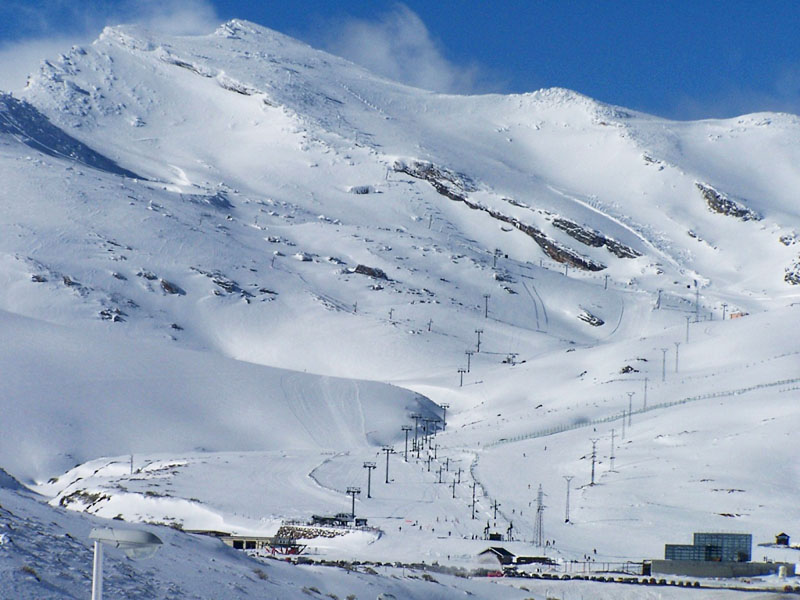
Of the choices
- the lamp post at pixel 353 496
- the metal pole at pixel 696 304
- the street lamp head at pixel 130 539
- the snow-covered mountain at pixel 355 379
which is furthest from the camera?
the metal pole at pixel 696 304

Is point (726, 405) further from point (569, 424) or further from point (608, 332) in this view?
point (608, 332)

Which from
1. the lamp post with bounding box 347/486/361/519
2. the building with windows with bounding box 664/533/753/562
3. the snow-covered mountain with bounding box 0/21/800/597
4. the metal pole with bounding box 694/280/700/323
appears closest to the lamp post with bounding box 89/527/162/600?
the snow-covered mountain with bounding box 0/21/800/597

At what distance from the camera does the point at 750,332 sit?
127 meters

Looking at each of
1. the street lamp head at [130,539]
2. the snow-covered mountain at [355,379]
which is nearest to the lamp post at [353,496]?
the snow-covered mountain at [355,379]

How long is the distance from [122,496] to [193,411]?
124 ft

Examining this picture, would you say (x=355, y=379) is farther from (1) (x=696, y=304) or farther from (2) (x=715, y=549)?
(2) (x=715, y=549)

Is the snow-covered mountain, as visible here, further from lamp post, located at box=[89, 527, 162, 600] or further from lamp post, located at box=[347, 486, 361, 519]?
lamp post, located at box=[89, 527, 162, 600]

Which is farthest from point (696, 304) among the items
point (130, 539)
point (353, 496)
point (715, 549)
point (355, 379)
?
point (130, 539)

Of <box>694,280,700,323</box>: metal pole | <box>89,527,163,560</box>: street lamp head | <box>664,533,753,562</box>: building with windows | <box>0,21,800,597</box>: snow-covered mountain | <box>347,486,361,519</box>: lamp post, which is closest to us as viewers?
<box>89,527,163,560</box>: street lamp head

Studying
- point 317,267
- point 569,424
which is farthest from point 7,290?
point 569,424

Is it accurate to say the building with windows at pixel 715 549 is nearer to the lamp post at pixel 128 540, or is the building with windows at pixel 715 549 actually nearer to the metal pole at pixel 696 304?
the lamp post at pixel 128 540

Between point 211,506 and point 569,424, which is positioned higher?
point 569,424

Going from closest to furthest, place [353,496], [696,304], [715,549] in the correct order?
[715,549] < [353,496] < [696,304]

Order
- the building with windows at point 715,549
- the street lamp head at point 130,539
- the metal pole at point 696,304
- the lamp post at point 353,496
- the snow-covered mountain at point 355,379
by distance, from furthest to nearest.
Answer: the metal pole at point 696,304 → the snow-covered mountain at point 355,379 → the lamp post at point 353,496 → the building with windows at point 715,549 → the street lamp head at point 130,539
